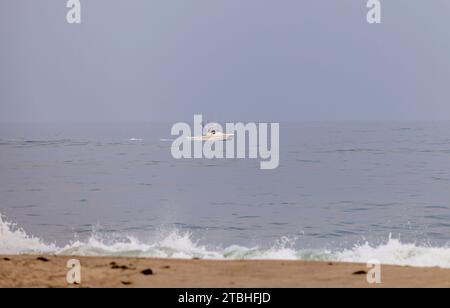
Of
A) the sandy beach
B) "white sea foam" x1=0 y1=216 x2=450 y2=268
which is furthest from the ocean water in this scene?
the sandy beach

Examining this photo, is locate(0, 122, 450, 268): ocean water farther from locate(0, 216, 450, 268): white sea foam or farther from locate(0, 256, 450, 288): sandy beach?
locate(0, 256, 450, 288): sandy beach

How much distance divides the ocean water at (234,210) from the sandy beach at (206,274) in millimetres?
4838

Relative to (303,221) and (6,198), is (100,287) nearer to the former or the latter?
(303,221)

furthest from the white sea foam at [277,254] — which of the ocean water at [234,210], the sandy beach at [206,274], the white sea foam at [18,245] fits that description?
the sandy beach at [206,274]

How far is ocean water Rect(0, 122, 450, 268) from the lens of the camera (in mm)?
19438

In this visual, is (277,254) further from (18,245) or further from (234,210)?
(234,210)

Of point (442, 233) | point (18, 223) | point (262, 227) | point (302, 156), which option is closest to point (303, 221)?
point (262, 227)

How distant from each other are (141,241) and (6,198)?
19.5 metres

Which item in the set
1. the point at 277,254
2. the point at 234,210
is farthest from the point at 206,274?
the point at 234,210

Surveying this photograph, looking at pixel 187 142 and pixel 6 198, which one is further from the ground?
pixel 187 142

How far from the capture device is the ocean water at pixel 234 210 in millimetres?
19438

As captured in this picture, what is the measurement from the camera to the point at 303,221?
95.9 ft
